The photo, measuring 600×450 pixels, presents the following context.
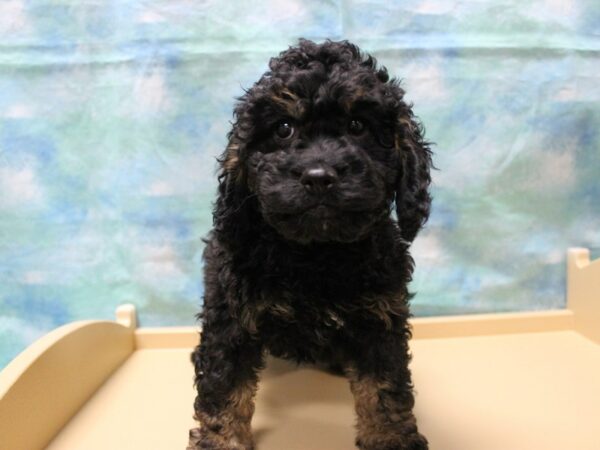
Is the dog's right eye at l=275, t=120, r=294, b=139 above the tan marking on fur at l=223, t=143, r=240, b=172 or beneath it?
above

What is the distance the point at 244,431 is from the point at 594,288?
1.90 metres

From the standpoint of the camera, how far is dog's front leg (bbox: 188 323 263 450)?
1853mm

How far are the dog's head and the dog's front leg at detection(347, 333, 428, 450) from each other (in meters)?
0.39

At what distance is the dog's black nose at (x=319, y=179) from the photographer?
1520 mm

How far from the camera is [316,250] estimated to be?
1.83 meters

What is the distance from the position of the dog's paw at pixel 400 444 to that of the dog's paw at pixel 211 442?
0.43 meters

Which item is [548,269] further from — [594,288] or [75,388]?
[75,388]

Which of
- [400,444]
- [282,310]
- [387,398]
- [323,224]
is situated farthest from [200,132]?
[400,444]

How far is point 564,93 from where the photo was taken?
2854mm

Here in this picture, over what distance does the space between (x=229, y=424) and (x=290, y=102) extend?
105 centimetres

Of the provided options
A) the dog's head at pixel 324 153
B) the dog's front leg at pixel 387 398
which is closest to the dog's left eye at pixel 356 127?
the dog's head at pixel 324 153

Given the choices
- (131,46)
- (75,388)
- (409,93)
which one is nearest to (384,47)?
(409,93)

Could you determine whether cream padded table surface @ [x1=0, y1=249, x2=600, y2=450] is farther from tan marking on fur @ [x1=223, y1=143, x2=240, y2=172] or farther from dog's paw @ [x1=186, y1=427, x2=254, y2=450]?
tan marking on fur @ [x1=223, y1=143, x2=240, y2=172]

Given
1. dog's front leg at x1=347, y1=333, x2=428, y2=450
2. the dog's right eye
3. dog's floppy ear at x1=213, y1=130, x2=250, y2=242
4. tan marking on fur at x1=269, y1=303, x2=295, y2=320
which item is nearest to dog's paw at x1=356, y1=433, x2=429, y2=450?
dog's front leg at x1=347, y1=333, x2=428, y2=450
